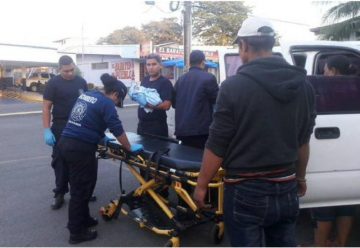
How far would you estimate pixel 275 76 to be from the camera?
206 centimetres

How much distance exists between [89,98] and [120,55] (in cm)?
3363

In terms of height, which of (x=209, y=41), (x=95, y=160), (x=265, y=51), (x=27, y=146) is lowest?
(x=27, y=146)

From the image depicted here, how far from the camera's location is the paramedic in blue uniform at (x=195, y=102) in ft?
13.7

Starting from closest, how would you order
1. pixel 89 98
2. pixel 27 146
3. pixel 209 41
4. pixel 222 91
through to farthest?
pixel 222 91, pixel 89 98, pixel 27 146, pixel 209 41

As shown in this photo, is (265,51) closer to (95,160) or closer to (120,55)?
(95,160)

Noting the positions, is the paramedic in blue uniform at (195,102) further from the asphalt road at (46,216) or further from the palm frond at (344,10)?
the palm frond at (344,10)

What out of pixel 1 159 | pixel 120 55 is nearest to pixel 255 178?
pixel 1 159

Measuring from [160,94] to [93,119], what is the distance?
41.0 inches

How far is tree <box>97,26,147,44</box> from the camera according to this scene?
196ft

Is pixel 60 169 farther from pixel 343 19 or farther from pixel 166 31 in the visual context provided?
pixel 166 31

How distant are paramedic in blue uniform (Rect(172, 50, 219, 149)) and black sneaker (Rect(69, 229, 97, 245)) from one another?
1.31 meters

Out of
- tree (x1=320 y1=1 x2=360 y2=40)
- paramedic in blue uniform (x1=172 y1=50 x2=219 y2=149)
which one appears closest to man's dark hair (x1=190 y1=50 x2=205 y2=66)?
paramedic in blue uniform (x1=172 y1=50 x2=219 y2=149)

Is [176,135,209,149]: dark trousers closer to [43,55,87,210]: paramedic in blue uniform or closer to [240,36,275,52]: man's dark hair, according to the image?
[43,55,87,210]: paramedic in blue uniform

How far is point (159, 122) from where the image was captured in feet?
15.7
